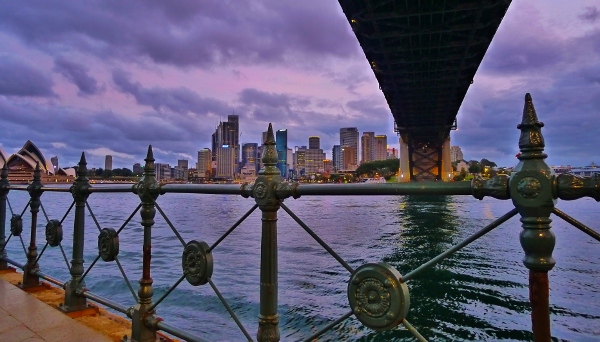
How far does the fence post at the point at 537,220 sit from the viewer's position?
1.27 metres

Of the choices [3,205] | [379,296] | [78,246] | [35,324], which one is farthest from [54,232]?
[379,296]

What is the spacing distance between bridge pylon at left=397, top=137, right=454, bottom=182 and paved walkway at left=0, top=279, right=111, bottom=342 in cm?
4941

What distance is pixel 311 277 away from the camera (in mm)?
8664

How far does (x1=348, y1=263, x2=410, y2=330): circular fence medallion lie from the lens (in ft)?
5.00

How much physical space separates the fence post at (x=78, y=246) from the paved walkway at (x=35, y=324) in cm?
14

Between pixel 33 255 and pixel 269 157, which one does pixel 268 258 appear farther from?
pixel 33 255

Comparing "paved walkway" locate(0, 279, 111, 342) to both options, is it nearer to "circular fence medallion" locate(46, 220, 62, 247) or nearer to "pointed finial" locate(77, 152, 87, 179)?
"circular fence medallion" locate(46, 220, 62, 247)

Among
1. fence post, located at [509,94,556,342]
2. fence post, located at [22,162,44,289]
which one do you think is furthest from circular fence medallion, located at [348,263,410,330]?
fence post, located at [22,162,44,289]

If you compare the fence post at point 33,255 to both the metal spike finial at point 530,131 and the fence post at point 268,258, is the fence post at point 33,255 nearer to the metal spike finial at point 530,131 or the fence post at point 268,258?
the fence post at point 268,258

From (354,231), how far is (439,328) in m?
11.1

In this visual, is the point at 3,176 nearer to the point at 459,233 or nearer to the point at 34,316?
the point at 34,316

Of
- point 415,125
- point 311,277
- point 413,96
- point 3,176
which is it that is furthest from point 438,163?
point 3,176

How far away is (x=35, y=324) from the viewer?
120 inches

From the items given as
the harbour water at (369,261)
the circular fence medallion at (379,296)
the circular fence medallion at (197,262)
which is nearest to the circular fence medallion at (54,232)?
the circular fence medallion at (197,262)
